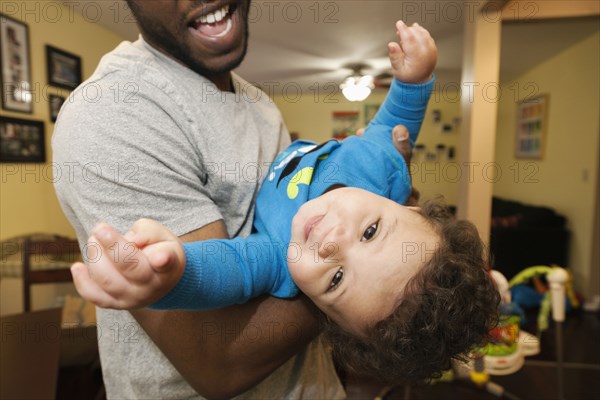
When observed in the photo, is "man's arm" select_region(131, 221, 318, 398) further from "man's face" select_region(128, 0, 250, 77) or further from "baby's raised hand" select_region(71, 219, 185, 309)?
"man's face" select_region(128, 0, 250, 77)

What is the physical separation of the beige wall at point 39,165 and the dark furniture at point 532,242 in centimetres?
371

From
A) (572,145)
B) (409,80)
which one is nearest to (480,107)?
(409,80)

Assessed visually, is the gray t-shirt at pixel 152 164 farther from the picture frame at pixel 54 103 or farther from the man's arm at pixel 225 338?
the picture frame at pixel 54 103

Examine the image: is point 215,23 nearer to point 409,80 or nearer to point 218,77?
point 218,77

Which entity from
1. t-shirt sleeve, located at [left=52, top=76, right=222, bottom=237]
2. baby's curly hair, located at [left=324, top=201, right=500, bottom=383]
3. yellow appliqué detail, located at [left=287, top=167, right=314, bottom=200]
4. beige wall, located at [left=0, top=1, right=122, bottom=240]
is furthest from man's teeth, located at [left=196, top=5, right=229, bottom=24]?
beige wall, located at [left=0, top=1, right=122, bottom=240]

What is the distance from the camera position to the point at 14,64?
1288mm

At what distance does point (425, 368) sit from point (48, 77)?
4.92 feet

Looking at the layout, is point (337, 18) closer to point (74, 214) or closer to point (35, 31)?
point (35, 31)

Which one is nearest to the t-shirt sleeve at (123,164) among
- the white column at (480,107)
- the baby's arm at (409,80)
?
the baby's arm at (409,80)

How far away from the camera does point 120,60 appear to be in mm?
586

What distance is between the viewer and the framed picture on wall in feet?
13.9

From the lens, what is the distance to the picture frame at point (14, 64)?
1.18 meters

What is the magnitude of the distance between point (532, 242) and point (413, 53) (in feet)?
12.5

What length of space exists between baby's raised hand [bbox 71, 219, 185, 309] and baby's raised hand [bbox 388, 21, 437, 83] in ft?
2.16
